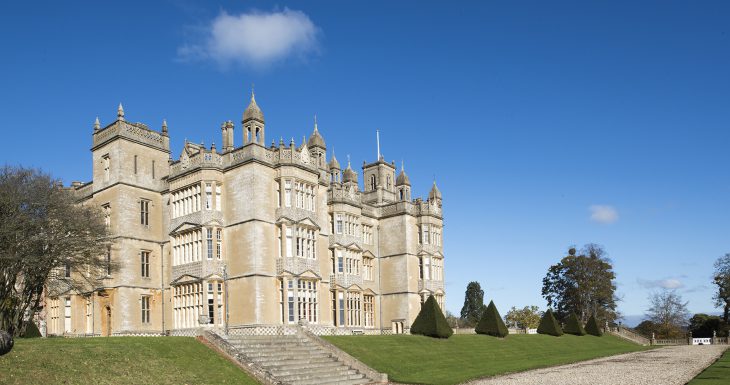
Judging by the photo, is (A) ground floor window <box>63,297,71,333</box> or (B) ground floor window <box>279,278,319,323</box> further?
(A) ground floor window <box>63,297,71,333</box>

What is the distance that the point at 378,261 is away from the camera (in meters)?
49.7

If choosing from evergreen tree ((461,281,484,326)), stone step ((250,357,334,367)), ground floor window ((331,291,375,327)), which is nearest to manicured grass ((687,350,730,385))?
stone step ((250,357,334,367))

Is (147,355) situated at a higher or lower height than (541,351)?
higher

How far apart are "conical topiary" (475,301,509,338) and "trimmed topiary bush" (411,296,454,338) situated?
6.79 meters

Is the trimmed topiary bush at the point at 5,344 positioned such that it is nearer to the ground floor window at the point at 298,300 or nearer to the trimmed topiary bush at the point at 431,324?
the ground floor window at the point at 298,300

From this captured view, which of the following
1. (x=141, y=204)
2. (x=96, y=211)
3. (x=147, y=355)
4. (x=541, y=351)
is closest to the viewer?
(x=147, y=355)

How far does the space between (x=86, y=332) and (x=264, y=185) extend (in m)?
13.5

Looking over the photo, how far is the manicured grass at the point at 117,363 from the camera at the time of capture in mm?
19656

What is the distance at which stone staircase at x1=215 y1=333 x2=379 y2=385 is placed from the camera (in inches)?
998

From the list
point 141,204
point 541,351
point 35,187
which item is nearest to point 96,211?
point 141,204

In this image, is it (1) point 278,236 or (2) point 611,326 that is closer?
(1) point 278,236

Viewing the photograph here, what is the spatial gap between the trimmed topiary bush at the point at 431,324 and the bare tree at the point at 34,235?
19.2m

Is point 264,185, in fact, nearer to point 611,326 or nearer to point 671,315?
point 611,326

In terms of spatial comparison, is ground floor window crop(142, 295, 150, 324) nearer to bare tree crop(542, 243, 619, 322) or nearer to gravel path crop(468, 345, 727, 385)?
gravel path crop(468, 345, 727, 385)
